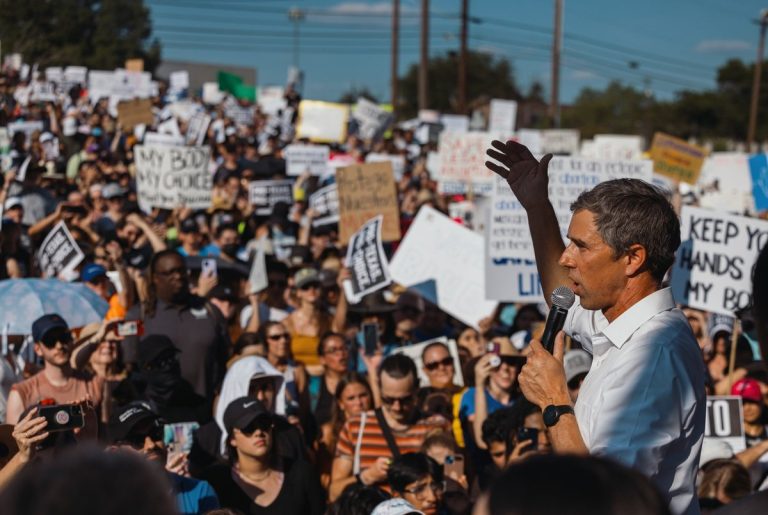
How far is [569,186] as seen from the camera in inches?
327

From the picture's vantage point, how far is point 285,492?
16.4 feet

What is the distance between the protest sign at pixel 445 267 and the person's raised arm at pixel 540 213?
18.1 feet

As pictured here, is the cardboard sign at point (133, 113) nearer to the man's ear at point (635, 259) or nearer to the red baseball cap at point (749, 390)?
the red baseball cap at point (749, 390)

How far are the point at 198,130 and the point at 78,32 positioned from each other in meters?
16.4

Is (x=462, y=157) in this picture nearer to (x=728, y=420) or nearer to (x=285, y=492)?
(x=728, y=420)

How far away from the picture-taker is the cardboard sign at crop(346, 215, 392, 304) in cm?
840

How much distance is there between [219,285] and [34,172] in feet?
14.5

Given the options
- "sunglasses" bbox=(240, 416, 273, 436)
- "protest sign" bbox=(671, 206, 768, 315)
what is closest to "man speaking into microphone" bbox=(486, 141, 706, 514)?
"sunglasses" bbox=(240, 416, 273, 436)

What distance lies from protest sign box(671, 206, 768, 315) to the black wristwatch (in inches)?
206

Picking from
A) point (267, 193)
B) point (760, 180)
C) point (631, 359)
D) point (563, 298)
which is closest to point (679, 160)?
point (760, 180)

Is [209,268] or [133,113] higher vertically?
[133,113]

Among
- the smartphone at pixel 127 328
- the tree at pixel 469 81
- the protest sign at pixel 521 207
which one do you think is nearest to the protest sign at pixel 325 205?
the protest sign at pixel 521 207

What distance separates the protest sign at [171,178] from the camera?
12.4 metres

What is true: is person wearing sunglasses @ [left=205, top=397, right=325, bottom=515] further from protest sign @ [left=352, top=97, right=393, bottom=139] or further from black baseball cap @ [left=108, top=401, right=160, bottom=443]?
protest sign @ [left=352, top=97, right=393, bottom=139]
